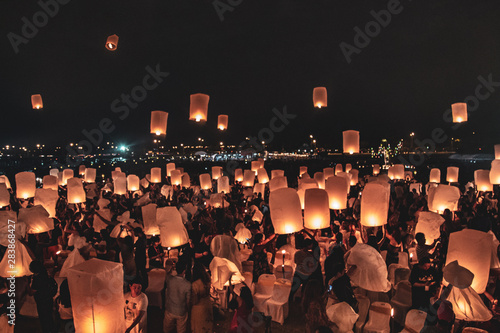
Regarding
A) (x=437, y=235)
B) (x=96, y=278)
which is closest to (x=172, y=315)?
(x=96, y=278)

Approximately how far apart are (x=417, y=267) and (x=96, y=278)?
4192mm

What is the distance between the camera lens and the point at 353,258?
4.23 m

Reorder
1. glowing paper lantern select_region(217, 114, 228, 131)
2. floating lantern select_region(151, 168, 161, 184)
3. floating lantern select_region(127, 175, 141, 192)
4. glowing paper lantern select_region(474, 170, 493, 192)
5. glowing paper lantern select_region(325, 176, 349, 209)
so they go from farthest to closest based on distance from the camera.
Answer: floating lantern select_region(151, 168, 161, 184) → floating lantern select_region(127, 175, 141, 192) → glowing paper lantern select_region(217, 114, 228, 131) → glowing paper lantern select_region(474, 170, 493, 192) → glowing paper lantern select_region(325, 176, 349, 209)

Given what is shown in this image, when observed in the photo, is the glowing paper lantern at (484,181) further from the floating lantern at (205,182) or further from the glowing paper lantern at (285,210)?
the floating lantern at (205,182)

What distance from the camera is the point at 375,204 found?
598 centimetres

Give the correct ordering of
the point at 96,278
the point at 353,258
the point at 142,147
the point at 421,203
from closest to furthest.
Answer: the point at 96,278, the point at 353,258, the point at 421,203, the point at 142,147

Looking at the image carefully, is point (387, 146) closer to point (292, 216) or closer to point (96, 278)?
point (292, 216)

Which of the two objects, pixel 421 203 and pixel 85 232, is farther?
pixel 421 203

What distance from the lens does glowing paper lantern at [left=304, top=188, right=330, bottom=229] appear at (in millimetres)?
5828

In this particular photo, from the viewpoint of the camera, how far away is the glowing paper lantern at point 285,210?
547 centimetres

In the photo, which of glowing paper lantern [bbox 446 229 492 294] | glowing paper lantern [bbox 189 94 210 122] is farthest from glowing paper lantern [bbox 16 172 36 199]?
glowing paper lantern [bbox 446 229 492 294]

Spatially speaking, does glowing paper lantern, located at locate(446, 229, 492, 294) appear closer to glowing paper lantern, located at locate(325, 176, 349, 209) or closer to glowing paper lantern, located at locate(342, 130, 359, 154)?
glowing paper lantern, located at locate(325, 176, 349, 209)

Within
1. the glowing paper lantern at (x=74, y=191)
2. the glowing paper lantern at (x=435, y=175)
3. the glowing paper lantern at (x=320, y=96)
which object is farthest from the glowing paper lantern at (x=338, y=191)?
the glowing paper lantern at (x=435, y=175)

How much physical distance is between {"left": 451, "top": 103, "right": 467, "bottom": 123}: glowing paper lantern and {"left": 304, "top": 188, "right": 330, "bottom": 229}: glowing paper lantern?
26.1 ft
